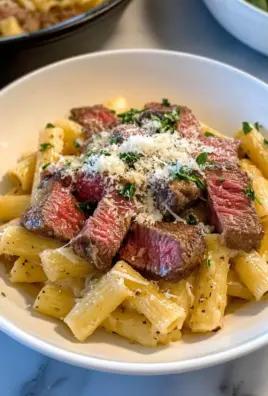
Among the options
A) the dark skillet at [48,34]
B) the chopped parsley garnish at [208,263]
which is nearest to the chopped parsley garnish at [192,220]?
the chopped parsley garnish at [208,263]

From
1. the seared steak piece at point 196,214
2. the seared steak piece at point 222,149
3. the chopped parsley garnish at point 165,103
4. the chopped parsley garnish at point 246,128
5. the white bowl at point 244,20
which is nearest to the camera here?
the seared steak piece at point 196,214

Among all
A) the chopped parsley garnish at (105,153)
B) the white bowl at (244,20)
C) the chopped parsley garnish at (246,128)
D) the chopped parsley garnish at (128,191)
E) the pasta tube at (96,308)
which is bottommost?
the pasta tube at (96,308)

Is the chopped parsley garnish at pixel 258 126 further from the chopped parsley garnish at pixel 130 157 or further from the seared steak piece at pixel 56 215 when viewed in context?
the seared steak piece at pixel 56 215

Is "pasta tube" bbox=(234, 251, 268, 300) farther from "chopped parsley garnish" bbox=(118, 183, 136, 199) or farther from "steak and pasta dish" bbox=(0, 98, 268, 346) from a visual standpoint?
"chopped parsley garnish" bbox=(118, 183, 136, 199)

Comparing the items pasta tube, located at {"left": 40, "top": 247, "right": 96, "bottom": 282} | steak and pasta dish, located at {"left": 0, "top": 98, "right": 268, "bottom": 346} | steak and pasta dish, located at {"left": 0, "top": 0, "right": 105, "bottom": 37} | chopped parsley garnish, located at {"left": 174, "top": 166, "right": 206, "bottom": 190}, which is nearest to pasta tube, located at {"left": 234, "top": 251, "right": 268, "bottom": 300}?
steak and pasta dish, located at {"left": 0, "top": 98, "right": 268, "bottom": 346}

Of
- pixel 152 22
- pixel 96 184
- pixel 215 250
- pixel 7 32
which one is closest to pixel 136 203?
pixel 96 184
